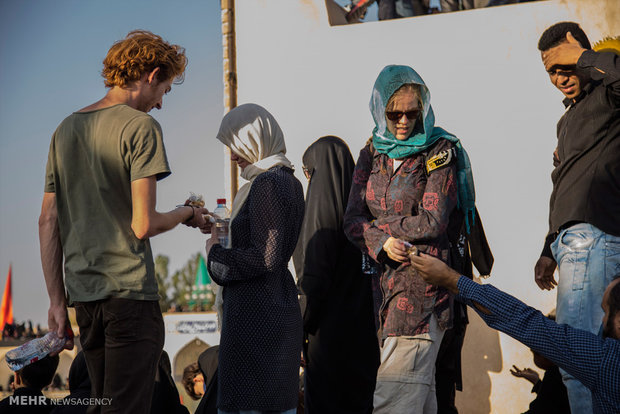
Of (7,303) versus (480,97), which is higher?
(480,97)

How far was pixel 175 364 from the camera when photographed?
19.2 meters

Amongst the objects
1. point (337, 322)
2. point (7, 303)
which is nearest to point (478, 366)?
point (337, 322)

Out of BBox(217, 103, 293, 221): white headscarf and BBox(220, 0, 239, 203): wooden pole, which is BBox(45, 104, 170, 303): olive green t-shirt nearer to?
BBox(217, 103, 293, 221): white headscarf

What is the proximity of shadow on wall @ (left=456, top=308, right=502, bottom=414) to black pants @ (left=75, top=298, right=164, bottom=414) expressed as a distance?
12.3 feet

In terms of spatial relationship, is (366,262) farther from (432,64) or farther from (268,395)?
(432,64)

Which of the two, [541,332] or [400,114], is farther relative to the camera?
[400,114]

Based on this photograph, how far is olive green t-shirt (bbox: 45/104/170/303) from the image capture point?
2307 millimetres

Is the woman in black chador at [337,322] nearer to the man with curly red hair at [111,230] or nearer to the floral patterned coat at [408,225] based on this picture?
the floral patterned coat at [408,225]

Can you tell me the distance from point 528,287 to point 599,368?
3.81m

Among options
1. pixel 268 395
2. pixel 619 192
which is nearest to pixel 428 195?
pixel 619 192

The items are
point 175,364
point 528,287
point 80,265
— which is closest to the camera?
point 80,265

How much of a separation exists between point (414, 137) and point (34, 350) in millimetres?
1907

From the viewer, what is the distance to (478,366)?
18.0 ft

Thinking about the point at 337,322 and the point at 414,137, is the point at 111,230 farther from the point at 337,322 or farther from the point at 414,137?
the point at 337,322
